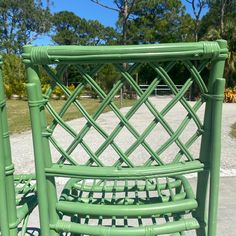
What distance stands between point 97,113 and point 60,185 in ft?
9.11

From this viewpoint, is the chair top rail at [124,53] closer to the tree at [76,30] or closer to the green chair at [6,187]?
the green chair at [6,187]

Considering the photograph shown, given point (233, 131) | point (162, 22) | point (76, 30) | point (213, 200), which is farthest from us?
point (76, 30)

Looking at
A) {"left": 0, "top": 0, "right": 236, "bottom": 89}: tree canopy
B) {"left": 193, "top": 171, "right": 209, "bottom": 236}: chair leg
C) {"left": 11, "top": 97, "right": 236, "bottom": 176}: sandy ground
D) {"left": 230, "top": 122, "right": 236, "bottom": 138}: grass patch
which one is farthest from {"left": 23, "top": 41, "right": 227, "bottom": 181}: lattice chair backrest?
{"left": 0, "top": 0, "right": 236, "bottom": 89}: tree canopy

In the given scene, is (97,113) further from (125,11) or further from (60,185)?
(125,11)

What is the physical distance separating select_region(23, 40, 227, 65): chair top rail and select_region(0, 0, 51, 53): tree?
37.6 meters

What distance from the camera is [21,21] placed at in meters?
39.3

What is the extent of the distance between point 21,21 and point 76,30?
8.08m

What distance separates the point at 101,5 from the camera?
68.0 ft

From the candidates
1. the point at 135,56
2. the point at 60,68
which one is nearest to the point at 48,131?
the point at 60,68

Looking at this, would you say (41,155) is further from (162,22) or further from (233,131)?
(162,22)

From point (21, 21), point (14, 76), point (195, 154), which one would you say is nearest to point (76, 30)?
point (21, 21)

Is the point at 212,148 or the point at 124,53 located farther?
the point at 212,148

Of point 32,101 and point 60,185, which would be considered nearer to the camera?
point 32,101

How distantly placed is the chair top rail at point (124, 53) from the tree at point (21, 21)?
37632mm
